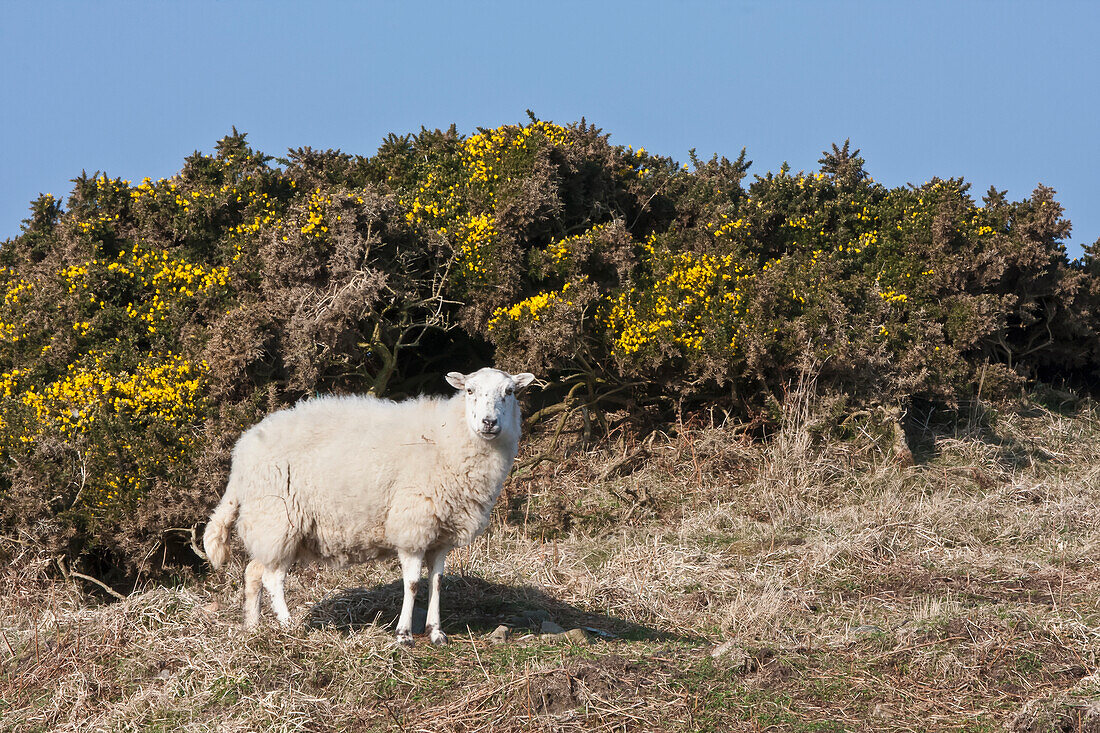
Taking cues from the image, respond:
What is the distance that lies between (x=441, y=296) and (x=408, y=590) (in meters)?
7.11

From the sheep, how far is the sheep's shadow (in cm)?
46

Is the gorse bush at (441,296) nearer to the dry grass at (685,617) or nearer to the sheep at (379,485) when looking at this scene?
the dry grass at (685,617)

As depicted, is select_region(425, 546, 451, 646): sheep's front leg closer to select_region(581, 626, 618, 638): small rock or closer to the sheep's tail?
select_region(581, 626, 618, 638): small rock

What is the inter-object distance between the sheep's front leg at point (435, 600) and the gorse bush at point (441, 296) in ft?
16.2

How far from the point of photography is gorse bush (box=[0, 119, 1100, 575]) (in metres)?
11.7

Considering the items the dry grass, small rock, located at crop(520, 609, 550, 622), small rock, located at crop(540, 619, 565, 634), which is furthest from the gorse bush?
small rock, located at crop(540, 619, 565, 634)

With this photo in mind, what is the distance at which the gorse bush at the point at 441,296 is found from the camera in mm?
11656

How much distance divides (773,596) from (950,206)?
31.0ft

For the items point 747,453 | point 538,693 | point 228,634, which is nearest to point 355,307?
point 747,453

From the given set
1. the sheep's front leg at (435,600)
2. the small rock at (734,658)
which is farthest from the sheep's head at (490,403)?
the small rock at (734,658)

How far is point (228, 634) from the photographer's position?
6633 mm

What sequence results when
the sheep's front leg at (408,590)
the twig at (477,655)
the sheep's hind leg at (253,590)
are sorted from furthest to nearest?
the sheep's hind leg at (253,590) → the sheep's front leg at (408,590) → the twig at (477,655)

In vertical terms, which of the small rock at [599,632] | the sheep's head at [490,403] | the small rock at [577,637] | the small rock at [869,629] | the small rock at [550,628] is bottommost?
the small rock at [599,632]

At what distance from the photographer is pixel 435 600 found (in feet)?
23.2
